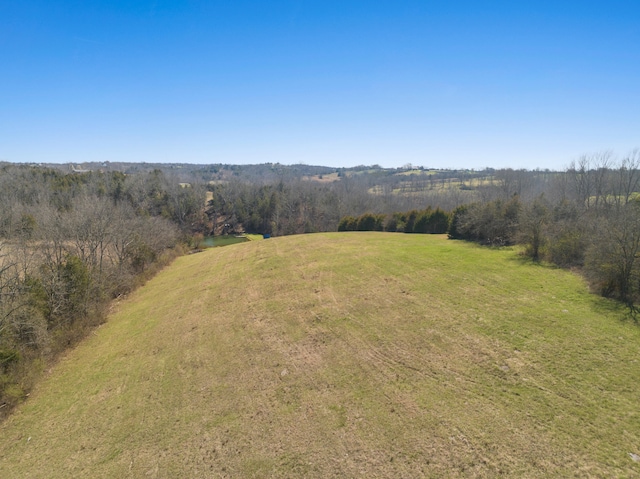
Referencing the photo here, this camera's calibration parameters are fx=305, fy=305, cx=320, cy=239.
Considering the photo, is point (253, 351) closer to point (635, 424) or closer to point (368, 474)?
point (368, 474)

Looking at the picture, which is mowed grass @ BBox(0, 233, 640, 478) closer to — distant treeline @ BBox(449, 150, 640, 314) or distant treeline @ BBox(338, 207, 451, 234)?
distant treeline @ BBox(449, 150, 640, 314)

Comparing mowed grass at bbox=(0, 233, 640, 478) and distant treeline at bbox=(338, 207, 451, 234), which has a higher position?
distant treeline at bbox=(338, 207, 451, 234)

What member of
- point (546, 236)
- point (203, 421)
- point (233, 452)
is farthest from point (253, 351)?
point (546, 236)

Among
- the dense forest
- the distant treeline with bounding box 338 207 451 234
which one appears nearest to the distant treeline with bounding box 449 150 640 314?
the dense forest

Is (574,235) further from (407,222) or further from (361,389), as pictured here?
(407,222)

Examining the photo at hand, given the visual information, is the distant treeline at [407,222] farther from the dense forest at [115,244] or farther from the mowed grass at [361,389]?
the mowed grass at [361,389]

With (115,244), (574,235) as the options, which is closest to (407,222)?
(574,235)

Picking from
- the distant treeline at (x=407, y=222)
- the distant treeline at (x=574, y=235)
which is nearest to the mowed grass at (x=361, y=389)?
the distant treeline at (x=574, y=235)

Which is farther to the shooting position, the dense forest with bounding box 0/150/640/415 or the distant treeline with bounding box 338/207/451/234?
the distant treeline with bounding box 338/207/451/234
